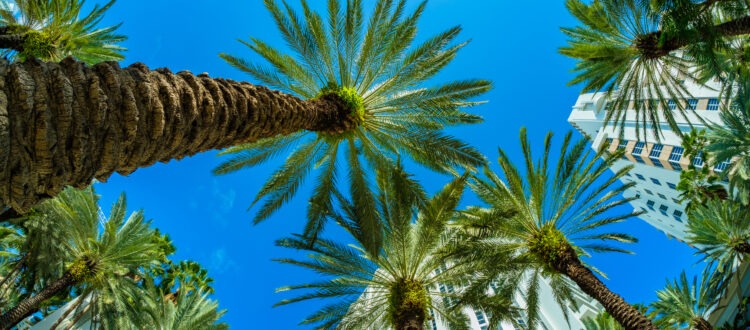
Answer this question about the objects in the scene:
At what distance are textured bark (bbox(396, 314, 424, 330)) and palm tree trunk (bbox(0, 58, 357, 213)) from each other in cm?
790

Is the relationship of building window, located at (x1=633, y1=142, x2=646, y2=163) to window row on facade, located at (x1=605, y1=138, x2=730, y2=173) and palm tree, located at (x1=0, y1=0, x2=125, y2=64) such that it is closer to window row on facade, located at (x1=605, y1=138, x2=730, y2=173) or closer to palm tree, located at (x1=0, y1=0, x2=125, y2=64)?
window row on facade, located at (x1=605, y1=138, x2=730, y2=173)

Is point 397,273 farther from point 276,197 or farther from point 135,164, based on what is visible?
point 135,164

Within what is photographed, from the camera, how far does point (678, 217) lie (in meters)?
44.6

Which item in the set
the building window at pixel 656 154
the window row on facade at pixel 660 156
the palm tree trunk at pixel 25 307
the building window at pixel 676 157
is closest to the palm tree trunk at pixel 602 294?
the palm tree trunk at pixel 25 307

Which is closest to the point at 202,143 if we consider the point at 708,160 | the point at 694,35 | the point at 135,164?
the point at 135,164

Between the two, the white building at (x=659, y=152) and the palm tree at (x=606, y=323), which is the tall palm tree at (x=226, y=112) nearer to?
the palm tree at (x=606, y=323)

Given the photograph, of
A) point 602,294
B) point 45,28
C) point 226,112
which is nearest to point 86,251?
point 45,28

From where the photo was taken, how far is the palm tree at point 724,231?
1518cm

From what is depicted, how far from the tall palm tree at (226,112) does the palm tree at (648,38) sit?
220 inches

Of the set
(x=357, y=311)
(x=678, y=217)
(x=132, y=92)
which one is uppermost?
(x=678, y=217)

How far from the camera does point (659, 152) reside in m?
41.2

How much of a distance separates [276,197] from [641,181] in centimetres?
5220

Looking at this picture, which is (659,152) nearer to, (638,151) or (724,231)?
(638,151)

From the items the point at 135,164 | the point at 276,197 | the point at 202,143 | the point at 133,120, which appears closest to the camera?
the point at 133,120
